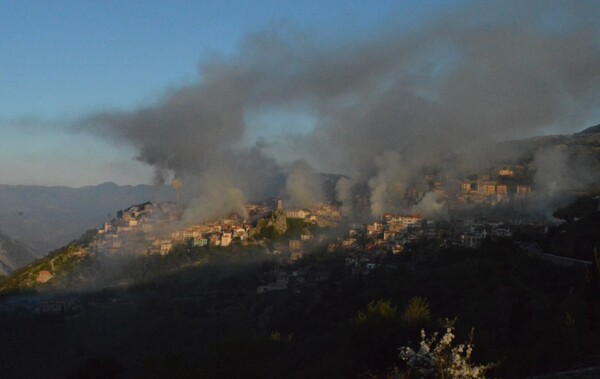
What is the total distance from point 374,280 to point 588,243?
946 cm

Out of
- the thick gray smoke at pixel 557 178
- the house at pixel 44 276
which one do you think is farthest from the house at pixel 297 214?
the house at pixel 44 276

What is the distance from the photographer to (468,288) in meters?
22.2

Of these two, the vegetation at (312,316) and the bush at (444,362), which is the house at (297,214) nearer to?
the vegetation at (312,316)

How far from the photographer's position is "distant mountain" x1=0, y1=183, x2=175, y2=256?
424 ft

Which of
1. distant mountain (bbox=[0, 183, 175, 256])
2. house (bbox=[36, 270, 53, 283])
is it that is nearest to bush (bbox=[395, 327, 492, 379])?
house (bbox=[36, 270, 53, 283])

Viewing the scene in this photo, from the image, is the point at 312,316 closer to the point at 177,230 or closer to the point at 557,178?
the point at 177,230

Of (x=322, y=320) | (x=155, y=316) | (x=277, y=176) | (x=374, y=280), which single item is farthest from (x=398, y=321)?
(x=277, y=176)

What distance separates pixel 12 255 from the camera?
8025 centimetres

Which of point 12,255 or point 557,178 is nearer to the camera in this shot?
point 557,178

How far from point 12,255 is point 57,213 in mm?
93282

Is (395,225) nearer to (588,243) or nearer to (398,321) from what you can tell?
(588,243)

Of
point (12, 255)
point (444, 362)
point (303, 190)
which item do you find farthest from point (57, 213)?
point (444, 362)

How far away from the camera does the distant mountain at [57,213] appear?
129125 millimetres

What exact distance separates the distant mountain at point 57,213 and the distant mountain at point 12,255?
21.3 metres
